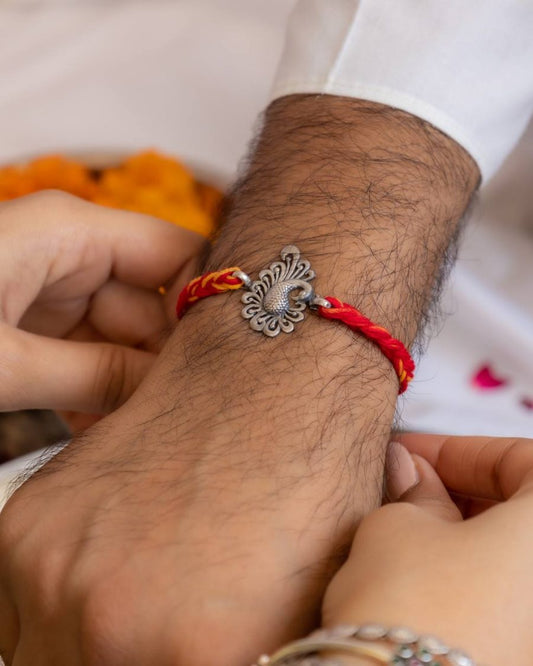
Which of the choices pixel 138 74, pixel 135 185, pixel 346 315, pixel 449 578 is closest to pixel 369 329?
pixel 346 315

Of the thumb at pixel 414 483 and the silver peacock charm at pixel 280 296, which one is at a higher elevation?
the silver peacock charm at pixel 280 296

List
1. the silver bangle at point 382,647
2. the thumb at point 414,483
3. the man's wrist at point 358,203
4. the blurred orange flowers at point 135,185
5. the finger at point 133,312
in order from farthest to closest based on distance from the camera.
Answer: the blurred orange flowers at point 135,185 → the finger at point 133,312 → the man's wrist at point 358,203 → the thumb at point 414,483 → the silver bangle at point 382,647

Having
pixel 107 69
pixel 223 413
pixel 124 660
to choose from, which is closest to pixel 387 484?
pixel 223 413

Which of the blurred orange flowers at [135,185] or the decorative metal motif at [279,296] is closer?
the decorative metal motif at [279,296]

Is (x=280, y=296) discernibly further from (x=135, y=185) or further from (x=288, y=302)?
(x=135, y=185)

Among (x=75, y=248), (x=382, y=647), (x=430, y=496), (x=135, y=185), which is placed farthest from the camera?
(x=135, y=185)

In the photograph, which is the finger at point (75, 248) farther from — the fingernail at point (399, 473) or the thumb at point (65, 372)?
→ the fingernail at point (399, 473)

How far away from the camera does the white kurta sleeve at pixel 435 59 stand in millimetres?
907

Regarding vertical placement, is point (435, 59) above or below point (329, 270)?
above

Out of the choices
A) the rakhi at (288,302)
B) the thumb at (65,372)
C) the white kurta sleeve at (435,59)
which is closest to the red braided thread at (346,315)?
the rakhi at (288,302)

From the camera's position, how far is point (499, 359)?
3.93 feet

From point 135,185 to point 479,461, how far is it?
40.8 inches

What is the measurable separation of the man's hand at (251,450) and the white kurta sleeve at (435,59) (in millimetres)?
29

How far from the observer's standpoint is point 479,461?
0.76 metres
